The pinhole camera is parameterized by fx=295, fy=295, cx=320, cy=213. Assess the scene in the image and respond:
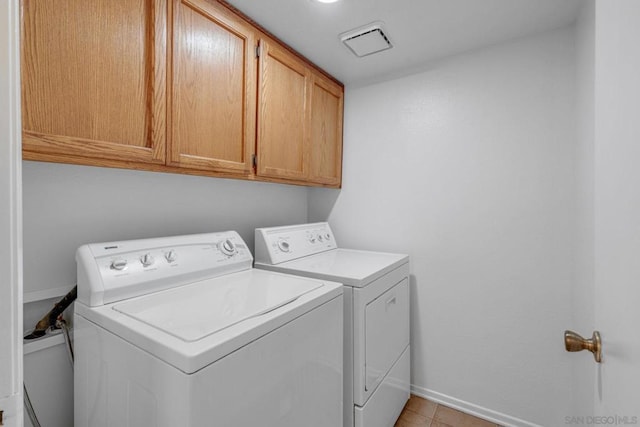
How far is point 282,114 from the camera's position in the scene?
175 cm

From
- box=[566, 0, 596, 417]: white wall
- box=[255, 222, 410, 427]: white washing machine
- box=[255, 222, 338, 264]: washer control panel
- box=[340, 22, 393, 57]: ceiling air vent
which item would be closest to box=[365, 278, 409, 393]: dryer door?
box=[255, 222, 410, 427]: white washing machine

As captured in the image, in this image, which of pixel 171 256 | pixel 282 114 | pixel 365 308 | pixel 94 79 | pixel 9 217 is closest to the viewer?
pixel 9 217

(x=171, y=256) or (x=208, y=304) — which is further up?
(x=171, y=256)

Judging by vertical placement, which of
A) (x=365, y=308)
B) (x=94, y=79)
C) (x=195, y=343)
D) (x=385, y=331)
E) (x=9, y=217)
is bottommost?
(x=385, y=331)

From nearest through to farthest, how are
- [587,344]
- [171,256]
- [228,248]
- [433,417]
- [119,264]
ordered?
[587,344] < [119,264] < [171,256] < [228,248] < [433,417]

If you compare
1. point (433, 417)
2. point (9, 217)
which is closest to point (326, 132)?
point (9, 217)

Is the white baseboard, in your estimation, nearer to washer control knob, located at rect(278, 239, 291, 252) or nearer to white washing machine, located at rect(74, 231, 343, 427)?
white washing machine, located at rect(74, 231, 343, 427)

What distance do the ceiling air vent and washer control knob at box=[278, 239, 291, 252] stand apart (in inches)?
48.9

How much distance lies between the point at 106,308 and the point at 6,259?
0.60 meters

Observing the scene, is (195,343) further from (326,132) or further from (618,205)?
(326,132)

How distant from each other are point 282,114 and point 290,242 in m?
0.78

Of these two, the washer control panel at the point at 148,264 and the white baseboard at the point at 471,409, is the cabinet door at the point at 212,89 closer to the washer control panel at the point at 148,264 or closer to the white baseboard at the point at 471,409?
the washer control panel at the point at 148,264

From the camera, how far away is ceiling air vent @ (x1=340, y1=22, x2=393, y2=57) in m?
1.63

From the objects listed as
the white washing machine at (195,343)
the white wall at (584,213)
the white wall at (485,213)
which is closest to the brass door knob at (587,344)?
the white wall at (584,213)
